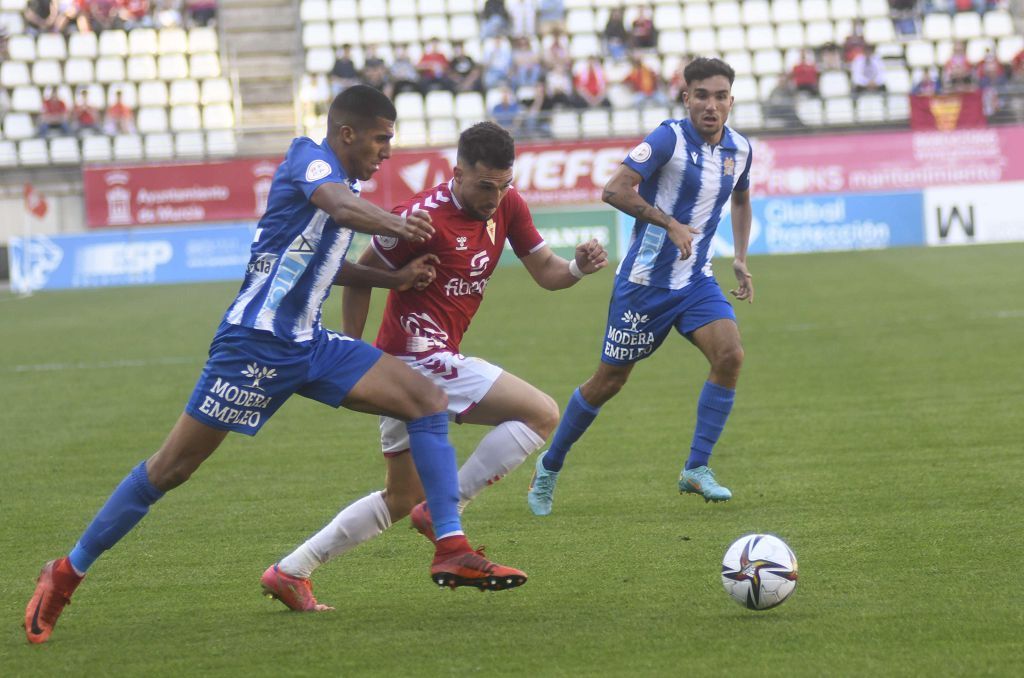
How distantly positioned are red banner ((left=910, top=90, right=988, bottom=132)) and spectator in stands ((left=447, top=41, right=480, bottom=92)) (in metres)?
8.15

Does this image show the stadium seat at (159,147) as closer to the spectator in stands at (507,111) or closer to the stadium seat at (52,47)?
the stadium seat at (52,47)

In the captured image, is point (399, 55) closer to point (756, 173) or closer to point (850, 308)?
point (756, 173)

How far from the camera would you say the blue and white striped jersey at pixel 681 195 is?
7.36 m

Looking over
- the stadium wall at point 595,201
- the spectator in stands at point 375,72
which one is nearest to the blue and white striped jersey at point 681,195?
the stadium wall at point 595,201

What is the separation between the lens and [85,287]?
80.6 ft

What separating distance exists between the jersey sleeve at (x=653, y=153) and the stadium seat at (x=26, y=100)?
80.7 feet

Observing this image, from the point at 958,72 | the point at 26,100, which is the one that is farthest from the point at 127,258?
the point at 958,72

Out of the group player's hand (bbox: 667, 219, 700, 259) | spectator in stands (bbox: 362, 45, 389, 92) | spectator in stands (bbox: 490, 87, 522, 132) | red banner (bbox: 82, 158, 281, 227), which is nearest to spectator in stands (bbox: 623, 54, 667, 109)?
spectator in stands (bbox: 490, 87, 522, 132)

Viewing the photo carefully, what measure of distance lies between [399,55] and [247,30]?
4440 millimetres

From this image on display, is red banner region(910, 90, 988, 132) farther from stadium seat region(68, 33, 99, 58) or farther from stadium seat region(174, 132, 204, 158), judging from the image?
stadium seat region(68, 33, 99, 58)

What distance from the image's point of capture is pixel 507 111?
27.1 meters

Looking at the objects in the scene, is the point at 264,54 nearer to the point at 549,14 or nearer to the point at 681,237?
the point at 549,14

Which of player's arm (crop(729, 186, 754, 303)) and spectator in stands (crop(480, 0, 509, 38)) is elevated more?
spectator in stands (crop(480, 0, 509, 38))

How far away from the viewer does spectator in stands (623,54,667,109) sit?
27.8 metres
